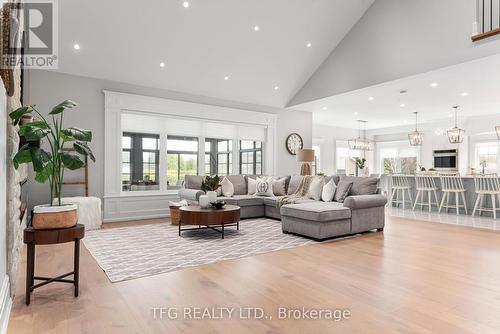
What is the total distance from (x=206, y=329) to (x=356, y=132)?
1208 centimetres

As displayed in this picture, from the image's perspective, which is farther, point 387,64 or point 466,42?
point 387,64

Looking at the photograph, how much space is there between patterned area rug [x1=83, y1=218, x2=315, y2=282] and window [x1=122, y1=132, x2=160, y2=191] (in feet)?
4.25

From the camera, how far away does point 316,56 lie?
23.9 feet

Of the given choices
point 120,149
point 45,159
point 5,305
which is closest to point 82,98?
point 120,149

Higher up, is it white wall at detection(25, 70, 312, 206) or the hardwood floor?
white wall at detection(25, 70, 312, 206)

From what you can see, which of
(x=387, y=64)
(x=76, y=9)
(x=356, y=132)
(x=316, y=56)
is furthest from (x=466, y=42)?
(x=356, y=132)

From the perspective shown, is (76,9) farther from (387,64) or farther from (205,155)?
(387,64)

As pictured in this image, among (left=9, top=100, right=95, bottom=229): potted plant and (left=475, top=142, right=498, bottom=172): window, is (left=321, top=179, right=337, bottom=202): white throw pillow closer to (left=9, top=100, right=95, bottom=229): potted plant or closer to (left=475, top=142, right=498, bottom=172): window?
(left=9, top=100, right=95, bottom=229): potted plant

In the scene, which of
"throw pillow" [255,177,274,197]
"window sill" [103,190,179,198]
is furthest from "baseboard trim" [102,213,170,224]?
"throw pillow" [255,177,274,197]

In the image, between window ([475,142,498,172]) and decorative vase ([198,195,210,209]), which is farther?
window ([475,142,498,172])

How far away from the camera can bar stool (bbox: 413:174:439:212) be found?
7691 millimetres

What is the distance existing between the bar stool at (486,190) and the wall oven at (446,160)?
3.64 m

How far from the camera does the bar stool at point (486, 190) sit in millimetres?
6461

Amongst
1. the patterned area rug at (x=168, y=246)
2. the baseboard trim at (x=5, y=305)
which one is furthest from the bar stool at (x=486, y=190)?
the baseboard trim at (x=5, y=305)
